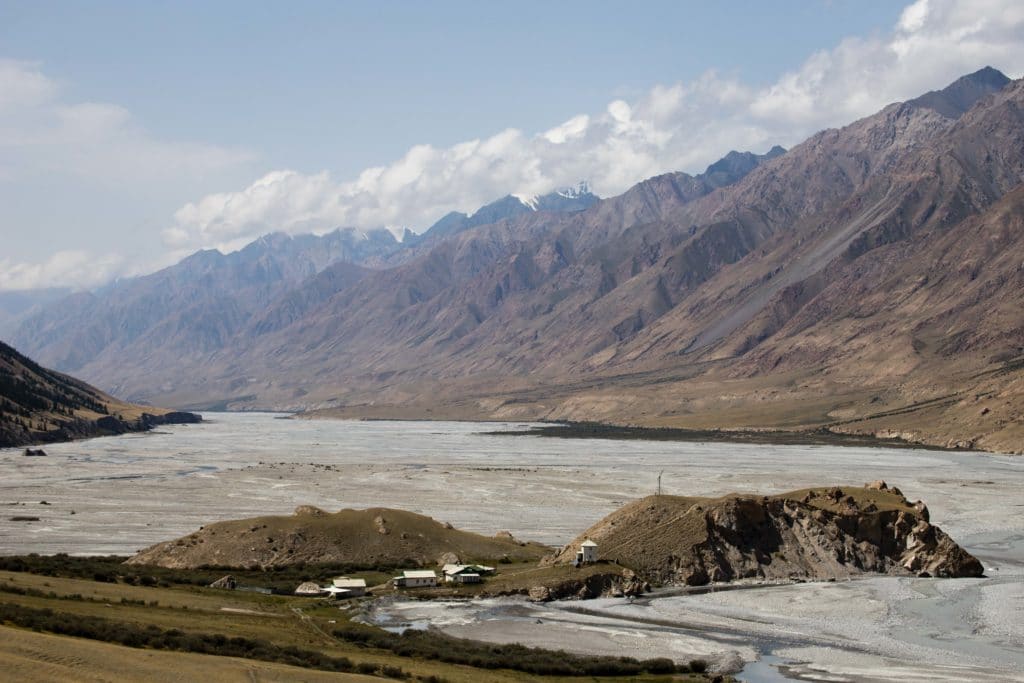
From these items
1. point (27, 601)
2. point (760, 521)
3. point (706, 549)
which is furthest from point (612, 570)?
point (27, 601)

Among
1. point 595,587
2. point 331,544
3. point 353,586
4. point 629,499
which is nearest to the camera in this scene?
point 353,586

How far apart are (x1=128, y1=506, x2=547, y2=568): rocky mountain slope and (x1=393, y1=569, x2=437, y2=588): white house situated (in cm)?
538

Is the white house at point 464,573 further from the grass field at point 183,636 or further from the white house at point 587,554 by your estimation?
the grass field at point 183,636

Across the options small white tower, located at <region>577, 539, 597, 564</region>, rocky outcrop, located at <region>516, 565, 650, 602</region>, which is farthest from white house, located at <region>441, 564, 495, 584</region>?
small white tower, located at <region>577, 539, 597, 564</region>

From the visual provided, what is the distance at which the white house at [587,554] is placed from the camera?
282ft

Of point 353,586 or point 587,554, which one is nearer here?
point 353,586

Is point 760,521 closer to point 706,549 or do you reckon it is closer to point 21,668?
point 706,549

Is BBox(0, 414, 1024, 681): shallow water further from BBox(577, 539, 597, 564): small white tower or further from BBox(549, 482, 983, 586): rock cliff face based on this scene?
BBox(577, 539, 597, 564): small white tower

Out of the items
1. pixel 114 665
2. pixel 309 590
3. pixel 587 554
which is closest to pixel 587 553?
pixel 587 554

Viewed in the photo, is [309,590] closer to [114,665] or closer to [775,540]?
[114,665]

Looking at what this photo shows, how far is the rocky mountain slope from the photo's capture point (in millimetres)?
91562

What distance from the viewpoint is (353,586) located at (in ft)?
267

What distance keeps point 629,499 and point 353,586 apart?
212 ft

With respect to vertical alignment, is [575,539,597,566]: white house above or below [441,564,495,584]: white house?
above
